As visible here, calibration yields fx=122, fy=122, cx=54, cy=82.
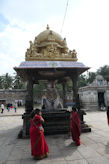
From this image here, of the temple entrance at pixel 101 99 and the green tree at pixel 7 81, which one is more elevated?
the green tree at pixel 7 81

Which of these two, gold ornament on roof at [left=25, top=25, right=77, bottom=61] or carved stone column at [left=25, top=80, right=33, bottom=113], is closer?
carved stone column at [left=25, top=80, right=33, bottom=113]

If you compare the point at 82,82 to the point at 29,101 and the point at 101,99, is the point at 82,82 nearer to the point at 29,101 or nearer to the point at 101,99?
the point at 101,99

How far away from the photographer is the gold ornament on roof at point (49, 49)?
25.7ft

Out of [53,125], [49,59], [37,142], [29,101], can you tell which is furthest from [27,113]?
[49,59]

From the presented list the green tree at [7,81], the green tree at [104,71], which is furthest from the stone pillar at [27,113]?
the green tree at [7,81]

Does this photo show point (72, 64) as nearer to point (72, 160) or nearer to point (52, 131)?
point (52, 131)

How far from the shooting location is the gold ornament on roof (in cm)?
784

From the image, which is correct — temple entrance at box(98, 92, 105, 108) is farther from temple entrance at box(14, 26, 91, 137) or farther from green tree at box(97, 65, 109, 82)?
green tree at box(97, 65, 109, 82)

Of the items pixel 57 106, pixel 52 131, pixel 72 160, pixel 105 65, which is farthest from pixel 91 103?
pixel 105 65

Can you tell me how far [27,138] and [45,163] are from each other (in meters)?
2.89

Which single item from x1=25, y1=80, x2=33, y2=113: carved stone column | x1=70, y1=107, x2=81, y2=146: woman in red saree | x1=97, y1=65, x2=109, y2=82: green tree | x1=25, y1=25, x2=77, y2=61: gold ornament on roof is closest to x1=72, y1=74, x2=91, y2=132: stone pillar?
x1=25, y1=25, x2=77, y2=61: gold ornament on roof

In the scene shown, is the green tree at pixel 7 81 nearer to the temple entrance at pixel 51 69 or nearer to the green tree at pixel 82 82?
the green tree at pixel 82 82

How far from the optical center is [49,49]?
8266 millimetres

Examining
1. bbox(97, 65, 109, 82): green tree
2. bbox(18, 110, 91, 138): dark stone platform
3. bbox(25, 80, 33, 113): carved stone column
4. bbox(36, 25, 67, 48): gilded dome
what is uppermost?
bbox(97, 65, 109, 82): green tree
